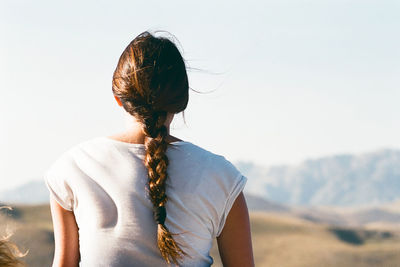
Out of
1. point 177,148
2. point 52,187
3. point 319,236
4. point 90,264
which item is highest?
point 177,148

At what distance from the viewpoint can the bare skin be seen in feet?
8.70

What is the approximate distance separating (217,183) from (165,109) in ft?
1.17

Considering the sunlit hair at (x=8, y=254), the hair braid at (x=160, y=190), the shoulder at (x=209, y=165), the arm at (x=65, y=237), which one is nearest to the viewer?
the sunlit hair at (x=8, y=254)

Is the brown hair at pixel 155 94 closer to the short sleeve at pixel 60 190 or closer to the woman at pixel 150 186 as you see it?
the woman at pixel 150 186

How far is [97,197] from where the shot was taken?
2.58 metres

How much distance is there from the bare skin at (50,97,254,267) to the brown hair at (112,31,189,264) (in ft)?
0.21

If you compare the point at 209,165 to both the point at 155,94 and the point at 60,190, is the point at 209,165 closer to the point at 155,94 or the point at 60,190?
the point at 155,94

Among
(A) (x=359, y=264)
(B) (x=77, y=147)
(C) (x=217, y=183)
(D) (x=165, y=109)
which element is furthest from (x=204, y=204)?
(A) (x=359, y=264)

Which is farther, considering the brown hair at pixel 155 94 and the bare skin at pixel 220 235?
the bare skin at pixel 220 235

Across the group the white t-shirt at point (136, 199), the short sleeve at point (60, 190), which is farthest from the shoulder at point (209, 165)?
the short sleeve at point (60, 190)

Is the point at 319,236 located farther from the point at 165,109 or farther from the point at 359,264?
the point at 165,109

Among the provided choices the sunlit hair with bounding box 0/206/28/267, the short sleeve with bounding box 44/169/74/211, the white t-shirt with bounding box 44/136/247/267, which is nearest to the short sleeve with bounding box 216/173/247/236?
the white t-shirt with bounding box 44/136/247/267

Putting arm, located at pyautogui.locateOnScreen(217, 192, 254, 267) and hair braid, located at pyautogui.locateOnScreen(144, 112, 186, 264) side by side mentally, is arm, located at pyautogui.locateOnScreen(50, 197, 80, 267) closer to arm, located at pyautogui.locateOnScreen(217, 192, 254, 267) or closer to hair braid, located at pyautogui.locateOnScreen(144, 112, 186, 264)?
hair braid, located at pyautogui.locateOnScreen(144, 112, 186, 264)

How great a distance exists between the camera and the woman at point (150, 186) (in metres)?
2.52
